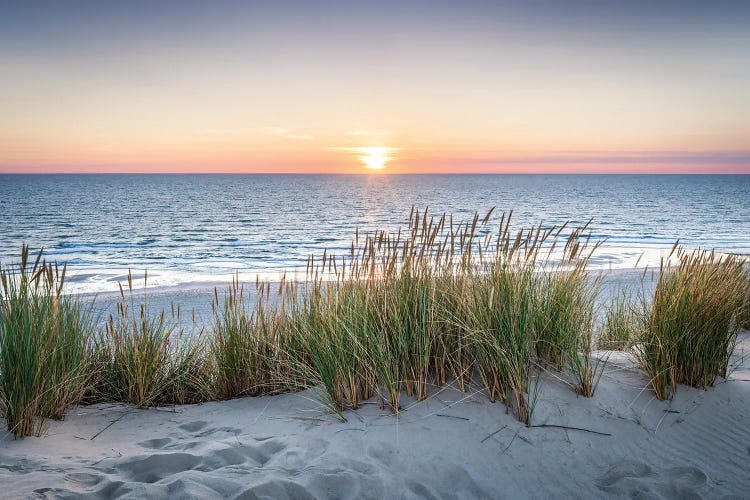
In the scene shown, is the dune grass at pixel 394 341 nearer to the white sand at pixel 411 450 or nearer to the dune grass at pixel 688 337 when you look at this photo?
the dune grass at pixel 688 337

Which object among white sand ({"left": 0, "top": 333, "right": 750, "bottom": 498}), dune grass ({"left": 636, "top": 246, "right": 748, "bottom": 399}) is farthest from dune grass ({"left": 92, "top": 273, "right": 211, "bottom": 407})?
dune grass ({"left": 636, "top": 246, "right": 748, "bottom": 399})

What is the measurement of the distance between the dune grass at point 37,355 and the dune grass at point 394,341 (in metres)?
0.01

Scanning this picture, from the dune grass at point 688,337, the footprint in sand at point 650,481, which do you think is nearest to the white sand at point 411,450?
the footprint in sand at point 650,481

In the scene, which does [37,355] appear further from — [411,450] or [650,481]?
[650,481]

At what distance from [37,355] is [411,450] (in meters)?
2.65

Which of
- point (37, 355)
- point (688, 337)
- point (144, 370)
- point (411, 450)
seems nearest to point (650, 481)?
point (688, 337)

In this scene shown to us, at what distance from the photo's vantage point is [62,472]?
296cm

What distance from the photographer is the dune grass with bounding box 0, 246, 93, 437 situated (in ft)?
11.0

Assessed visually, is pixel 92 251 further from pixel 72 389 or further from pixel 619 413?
pixel 619 413

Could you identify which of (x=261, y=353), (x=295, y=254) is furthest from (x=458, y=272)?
(x=295, y=254)

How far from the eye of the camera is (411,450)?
3357mm

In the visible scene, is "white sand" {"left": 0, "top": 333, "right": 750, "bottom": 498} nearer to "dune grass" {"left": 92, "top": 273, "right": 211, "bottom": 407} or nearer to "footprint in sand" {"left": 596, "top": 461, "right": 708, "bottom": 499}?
"footprint in sand" {"left": 596, "top": 461, "right": 708, "bottom": 499}

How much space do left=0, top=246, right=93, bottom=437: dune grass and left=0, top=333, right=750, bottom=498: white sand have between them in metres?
0.16

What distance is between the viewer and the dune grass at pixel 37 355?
3.36 meters
